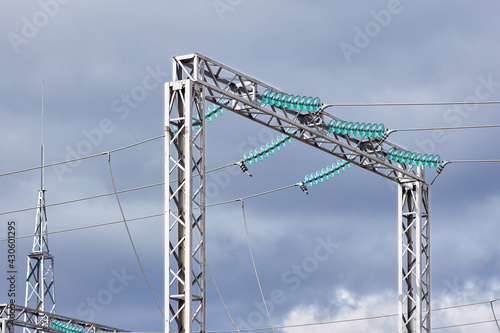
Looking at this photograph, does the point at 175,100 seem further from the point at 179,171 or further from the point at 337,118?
the point at 337,118

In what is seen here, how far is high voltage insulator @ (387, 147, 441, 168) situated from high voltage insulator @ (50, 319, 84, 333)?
1600 cm

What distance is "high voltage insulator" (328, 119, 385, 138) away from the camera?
2417 centimetres

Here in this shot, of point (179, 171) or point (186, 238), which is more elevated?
point (179, 171)

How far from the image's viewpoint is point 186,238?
1912cm

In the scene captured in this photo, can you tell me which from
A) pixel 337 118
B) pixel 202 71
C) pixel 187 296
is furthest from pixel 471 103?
pixel 187 296

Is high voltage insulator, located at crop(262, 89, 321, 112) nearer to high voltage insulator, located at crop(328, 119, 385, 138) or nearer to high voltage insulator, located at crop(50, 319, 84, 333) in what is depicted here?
high voltage insulator, located at crop(328, 119, 385, 138)

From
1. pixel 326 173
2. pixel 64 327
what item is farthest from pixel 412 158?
pixel 64 327

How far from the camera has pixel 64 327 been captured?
3659 cm

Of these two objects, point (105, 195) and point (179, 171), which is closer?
point (179, 171)

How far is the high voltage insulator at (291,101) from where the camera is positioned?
22.3 metres

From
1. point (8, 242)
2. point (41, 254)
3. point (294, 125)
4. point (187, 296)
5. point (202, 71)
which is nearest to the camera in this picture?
point (187, 296)

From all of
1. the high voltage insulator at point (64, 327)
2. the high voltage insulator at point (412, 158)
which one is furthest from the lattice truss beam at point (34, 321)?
the high voltage insulator at point (412, 158)

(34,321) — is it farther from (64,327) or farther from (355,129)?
(355,129)

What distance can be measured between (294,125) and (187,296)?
592 centimetres
